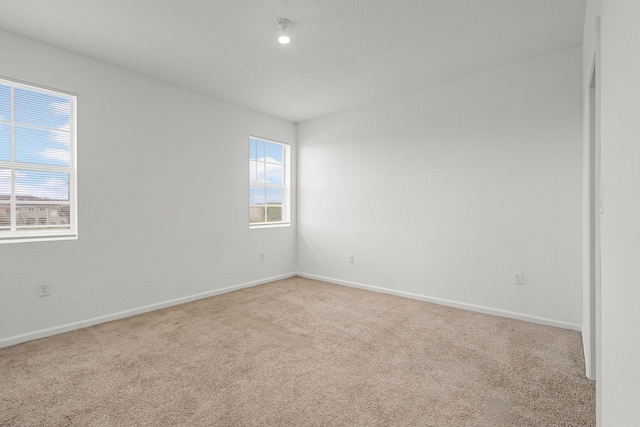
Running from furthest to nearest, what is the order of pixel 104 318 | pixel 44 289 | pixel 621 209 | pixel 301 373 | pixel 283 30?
pixel 104 318
pixel 44 289
pixel 283 30
pixel 301 373
pixel 621 209

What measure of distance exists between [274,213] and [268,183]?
0.51m

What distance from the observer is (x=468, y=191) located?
11.8 ft


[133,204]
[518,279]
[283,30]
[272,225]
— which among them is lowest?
[518,279]

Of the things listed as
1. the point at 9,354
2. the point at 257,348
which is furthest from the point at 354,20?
the point at 9,354

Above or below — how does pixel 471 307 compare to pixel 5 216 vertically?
below

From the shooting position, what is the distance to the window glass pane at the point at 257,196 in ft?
15.7

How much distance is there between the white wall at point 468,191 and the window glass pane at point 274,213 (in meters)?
0.78

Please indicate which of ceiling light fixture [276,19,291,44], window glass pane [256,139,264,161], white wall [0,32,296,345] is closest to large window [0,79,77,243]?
white wall [0,32,296,345]

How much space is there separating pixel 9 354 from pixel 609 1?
4279 mm

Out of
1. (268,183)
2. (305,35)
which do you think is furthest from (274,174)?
(305,35)

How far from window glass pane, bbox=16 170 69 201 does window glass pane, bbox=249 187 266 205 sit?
2.26 meters

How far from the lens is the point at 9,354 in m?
2.50

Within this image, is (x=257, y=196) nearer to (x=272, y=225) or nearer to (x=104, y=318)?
(x=272, y=225)

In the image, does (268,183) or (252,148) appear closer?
(252,148)
